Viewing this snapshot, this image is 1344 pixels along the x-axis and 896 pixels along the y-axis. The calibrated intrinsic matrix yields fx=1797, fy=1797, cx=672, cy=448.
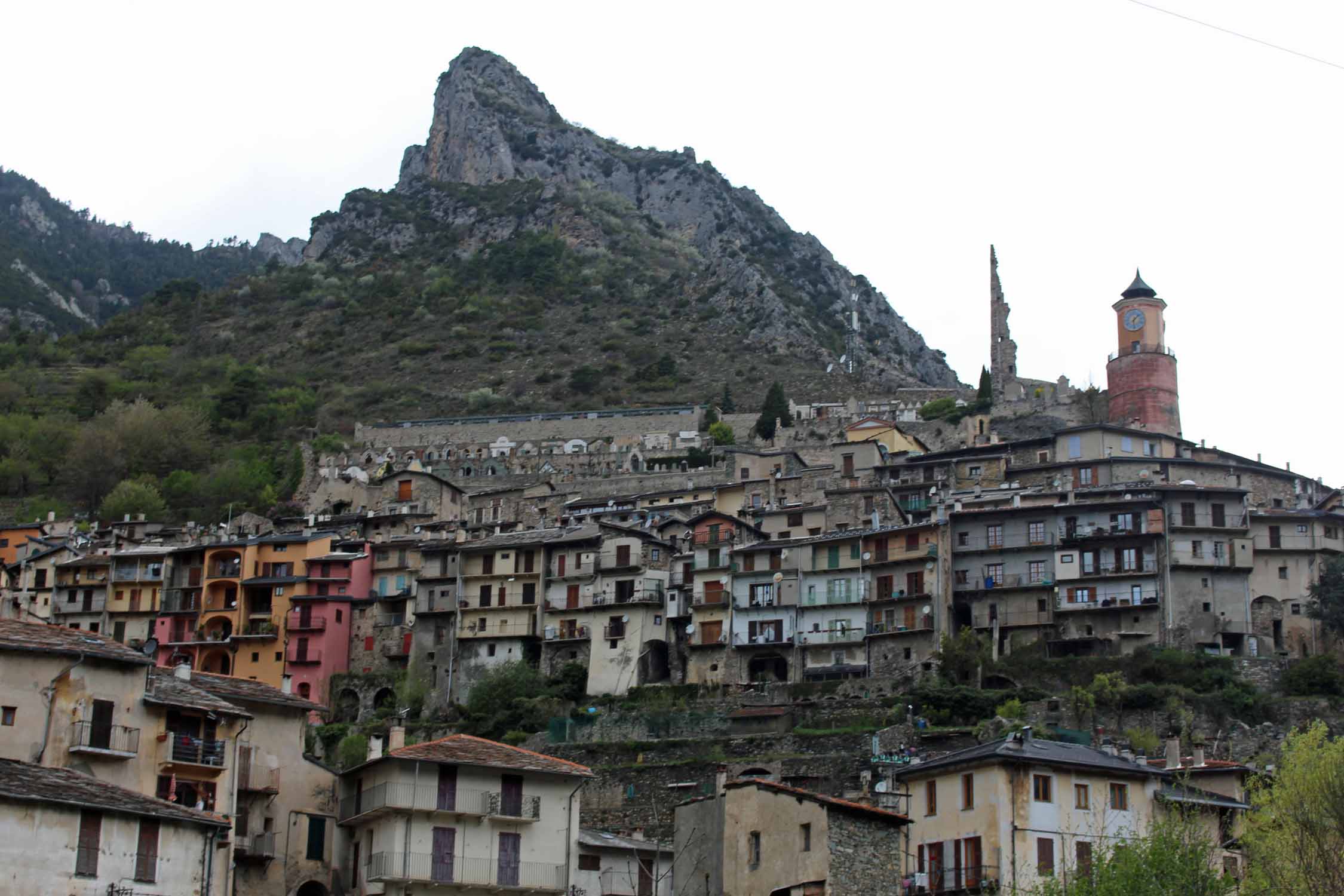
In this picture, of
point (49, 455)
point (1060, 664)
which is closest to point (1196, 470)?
point (1060, 664)

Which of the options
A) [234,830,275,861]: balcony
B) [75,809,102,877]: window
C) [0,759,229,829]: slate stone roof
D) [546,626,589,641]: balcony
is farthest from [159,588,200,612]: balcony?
[75,809,102,877]: window

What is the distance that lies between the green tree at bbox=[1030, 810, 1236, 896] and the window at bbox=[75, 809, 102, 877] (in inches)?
756

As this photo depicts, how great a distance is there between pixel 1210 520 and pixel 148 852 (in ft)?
177

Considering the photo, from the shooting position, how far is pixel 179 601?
8994 cm

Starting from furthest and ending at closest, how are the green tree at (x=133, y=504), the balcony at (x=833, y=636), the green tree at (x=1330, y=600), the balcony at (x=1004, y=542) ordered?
1. the green tree at (x=133, y=504)
2. the balcony at (x=1004, y=542)
3. the balcony at (x=833, y=636)
4. the green tree at (x=1330, y=600)

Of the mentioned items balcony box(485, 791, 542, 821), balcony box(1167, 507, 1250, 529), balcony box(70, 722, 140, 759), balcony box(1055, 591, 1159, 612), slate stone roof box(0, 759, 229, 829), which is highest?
balcony box(1167, 507, 1250, 529)

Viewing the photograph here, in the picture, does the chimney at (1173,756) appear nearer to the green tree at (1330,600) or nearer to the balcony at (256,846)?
the balcony at (256,846)

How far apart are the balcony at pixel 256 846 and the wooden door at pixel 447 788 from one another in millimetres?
4320

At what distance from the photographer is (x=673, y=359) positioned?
15675 centimetres

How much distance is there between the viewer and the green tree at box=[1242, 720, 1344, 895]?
36.4m

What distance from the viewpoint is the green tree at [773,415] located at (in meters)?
120

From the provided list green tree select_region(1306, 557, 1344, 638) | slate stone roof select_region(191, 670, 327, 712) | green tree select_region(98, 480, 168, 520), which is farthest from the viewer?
green tree select_region(98, 480, 168, 520)

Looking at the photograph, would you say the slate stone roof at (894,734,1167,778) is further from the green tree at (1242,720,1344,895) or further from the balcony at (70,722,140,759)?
the balcony at (70,722,140,759)

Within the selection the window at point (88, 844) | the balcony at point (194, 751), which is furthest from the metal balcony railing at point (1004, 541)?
the window at point (88, 844)
